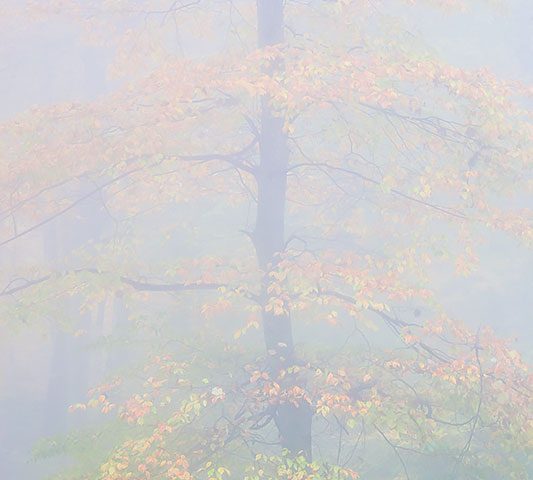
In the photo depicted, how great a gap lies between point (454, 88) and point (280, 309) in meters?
4.02

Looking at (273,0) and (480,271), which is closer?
(273,0)

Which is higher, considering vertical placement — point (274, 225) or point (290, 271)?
point (274, 225)

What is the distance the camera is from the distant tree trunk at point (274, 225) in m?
9.36

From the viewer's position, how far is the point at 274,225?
10281mm

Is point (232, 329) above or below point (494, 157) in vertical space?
below

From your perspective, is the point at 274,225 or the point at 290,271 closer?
the point at 290,271

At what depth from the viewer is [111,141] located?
9.24 meters

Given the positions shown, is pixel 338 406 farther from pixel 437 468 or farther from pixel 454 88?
pixel 454 88

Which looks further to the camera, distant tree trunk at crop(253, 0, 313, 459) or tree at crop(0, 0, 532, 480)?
distant tree trunk at crop(253, 0, 313, 459)

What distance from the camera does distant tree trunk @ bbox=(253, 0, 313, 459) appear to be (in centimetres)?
936

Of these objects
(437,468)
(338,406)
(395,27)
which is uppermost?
(395,27)

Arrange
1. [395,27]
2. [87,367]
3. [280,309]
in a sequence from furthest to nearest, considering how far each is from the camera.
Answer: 1. [87,367]
2. [395,27]
3. [280,309]

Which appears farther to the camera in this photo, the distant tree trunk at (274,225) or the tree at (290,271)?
the distant tree trunk at (274,225)

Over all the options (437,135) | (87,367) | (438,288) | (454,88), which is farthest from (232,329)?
(454,88)
